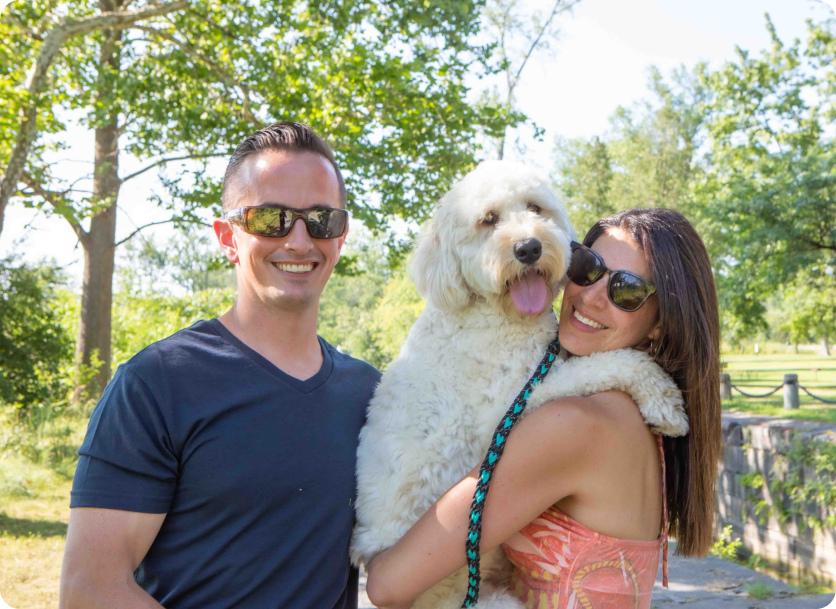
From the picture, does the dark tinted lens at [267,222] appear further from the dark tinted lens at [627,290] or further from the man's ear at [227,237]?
the dark tinted lens at [627,290]

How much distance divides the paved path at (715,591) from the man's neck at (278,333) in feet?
11.6

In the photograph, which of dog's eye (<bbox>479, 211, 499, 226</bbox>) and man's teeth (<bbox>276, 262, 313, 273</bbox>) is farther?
dog's eye (<bbox>479, 211, 499, 226</bbox>)

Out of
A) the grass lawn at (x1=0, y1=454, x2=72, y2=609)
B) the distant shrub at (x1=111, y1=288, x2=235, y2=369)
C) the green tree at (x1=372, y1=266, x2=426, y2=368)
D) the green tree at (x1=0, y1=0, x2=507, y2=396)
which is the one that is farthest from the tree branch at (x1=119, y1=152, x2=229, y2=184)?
the green tree at (x1=372, y1=266, x2=426, y2=368)

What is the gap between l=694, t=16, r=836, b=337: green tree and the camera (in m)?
15.5

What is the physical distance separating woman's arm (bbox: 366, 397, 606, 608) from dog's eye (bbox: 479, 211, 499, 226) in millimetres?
1111

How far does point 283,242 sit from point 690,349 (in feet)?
4.40

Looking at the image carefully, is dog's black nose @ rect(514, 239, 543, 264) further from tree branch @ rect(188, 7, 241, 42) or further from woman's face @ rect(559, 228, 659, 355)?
tree branch @ rect(188, 7, 241, 42)

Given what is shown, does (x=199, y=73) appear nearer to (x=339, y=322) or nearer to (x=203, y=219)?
(x=203, y=219)

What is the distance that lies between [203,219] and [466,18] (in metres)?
6.54

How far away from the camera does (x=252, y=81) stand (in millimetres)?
10555

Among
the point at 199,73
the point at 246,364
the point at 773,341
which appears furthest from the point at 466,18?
the point at 773,341

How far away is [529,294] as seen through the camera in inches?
97.1

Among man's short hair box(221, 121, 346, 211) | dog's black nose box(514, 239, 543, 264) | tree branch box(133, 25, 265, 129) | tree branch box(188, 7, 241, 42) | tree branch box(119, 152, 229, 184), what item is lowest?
dog's black nose box(514, 239, 543, 264)

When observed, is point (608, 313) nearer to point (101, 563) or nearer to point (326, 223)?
point (326, 223)
